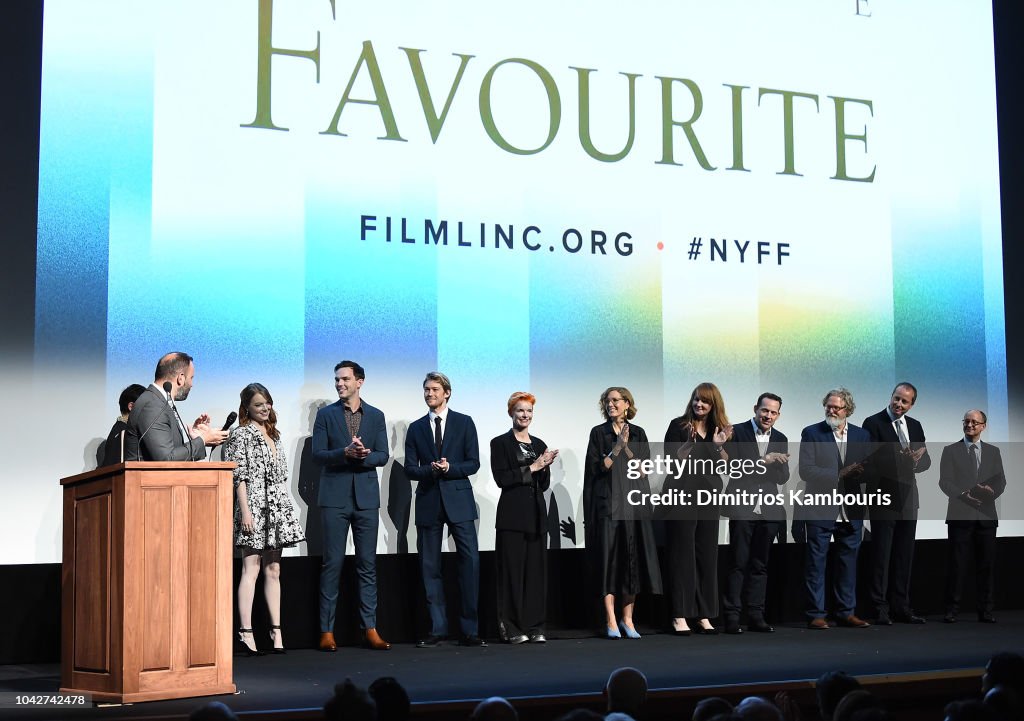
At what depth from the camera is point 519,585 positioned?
668 cm

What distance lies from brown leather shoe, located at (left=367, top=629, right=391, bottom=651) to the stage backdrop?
608 millimetres

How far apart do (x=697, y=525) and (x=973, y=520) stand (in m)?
1.91

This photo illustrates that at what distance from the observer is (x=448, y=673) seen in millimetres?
5219

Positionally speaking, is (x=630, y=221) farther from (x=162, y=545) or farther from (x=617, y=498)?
(x=162, y=545)

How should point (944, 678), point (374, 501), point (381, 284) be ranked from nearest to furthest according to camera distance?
point (944, 678) → point (374, 501) → point (381, 284)

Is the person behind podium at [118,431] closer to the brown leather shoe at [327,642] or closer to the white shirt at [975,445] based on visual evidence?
the brown leather shoe at [327,642]

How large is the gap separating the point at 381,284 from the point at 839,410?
2860 millimetres

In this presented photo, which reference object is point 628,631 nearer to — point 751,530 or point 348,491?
point 751,530

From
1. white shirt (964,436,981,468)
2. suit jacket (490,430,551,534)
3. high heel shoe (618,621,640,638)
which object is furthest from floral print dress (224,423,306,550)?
white shirt (964,436,981,468)

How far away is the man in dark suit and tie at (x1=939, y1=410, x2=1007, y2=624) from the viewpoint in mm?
7637

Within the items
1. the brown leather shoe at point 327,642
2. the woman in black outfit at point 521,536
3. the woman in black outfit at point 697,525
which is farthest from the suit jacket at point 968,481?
the brown leather shoe at point 327,642

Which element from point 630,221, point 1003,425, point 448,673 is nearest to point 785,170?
point 630,221

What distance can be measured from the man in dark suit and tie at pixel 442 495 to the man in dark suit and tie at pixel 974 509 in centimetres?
303

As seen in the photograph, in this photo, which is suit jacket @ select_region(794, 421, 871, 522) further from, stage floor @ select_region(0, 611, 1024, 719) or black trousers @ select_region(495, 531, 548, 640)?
black trousers @ select_region(495, 531, 548, 640)
